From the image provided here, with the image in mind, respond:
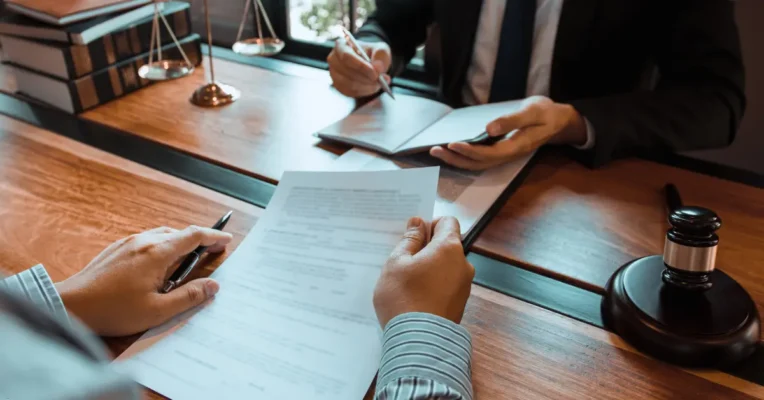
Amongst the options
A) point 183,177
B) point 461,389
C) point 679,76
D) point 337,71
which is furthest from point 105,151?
point 679,76

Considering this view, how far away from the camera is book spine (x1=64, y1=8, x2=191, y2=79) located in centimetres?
127

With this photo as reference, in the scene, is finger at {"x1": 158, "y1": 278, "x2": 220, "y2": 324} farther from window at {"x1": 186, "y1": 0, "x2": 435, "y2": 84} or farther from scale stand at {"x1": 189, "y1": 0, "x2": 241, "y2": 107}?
window at {"x1": 186, "y1": 0, "x2": 435, "y2": 84}

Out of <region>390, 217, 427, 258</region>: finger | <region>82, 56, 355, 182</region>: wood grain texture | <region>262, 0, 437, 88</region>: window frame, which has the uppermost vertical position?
<region>390, 217, 427, 258</region>: finger

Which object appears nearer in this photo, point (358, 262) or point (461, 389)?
point (461, 389)

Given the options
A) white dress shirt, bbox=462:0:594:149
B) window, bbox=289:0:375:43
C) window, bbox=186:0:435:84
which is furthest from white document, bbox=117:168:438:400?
window, bbox=289:0:375:43

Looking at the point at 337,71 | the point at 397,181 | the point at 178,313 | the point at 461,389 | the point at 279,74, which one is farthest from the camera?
the point at 279,74

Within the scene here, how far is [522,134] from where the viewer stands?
1048mm

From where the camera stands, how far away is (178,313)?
74 cm

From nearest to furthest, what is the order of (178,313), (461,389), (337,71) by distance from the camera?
(461,389)
(178,313)
(337,71)

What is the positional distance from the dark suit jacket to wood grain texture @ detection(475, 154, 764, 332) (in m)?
0.07

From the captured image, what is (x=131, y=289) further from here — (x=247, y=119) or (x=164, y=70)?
(x=164, y=70)

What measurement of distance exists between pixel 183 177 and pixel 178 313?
368 millimetres

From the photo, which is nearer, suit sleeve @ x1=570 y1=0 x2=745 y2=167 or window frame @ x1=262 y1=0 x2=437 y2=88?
suit sleeve @ x1=570 y1=0 x2=745 y2=167

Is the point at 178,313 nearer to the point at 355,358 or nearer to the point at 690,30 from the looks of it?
the point at 355,358
